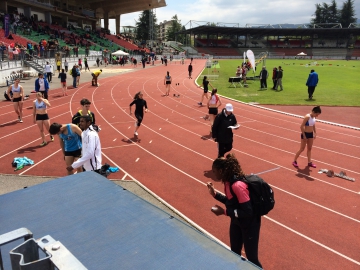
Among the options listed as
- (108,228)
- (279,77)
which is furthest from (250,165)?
(279,77)

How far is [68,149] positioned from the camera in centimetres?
659

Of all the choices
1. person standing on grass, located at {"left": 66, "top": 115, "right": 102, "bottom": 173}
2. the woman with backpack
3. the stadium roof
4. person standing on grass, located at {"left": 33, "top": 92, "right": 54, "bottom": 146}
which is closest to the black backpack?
the woman with backpack

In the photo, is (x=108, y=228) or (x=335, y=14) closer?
(x=108, y=228)

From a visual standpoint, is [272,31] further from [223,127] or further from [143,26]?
[223,127]

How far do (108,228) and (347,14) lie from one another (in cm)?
14450

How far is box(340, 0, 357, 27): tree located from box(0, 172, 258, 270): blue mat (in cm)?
14229

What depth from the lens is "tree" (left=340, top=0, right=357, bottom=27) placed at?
121 meters

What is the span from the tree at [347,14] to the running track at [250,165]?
130 m

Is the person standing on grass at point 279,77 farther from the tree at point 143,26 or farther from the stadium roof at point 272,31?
the tree at point 143,26

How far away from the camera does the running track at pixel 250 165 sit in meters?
5.39

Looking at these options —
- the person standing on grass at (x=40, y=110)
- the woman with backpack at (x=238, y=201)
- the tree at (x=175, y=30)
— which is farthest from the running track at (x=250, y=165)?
the tree at (x=175, y=30)

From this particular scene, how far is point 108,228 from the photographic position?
11.9 feet

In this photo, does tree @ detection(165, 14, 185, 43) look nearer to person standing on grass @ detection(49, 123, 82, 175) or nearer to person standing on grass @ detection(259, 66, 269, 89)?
person standing on grass @ detection(259, 66, 269, 89)

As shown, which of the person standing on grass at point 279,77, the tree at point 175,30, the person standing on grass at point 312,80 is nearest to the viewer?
the person standing on grass at point 312,80
